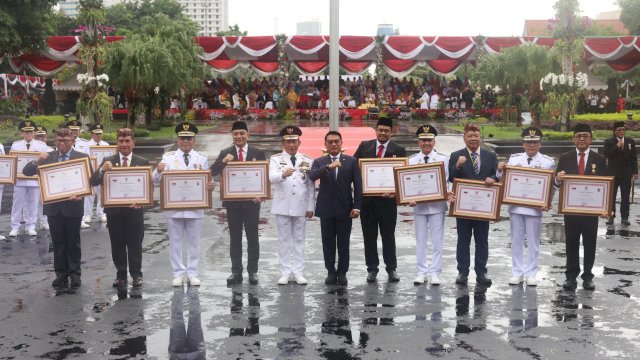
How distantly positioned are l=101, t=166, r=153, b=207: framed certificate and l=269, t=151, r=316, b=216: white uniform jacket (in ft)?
4.89

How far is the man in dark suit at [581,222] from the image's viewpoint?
10.1 metres

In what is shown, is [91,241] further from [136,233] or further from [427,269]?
[427,269]

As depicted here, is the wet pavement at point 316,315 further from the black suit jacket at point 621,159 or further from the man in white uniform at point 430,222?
the black suit jacket at point 621,159

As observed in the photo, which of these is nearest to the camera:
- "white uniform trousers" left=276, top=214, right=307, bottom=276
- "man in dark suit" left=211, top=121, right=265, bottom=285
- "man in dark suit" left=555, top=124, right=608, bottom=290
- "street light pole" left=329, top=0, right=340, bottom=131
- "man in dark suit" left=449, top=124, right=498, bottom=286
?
"man in dark suit" left=555, top=124, right=608, bottom=290

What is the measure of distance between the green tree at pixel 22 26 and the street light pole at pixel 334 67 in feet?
111

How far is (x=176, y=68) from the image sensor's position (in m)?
38.1

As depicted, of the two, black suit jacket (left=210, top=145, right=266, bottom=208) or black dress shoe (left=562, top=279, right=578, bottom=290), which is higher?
black suit jacket (left=210, top=145, right=266, bottom=208)

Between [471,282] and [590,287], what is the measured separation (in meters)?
1.38

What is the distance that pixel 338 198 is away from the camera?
10258 millimetres

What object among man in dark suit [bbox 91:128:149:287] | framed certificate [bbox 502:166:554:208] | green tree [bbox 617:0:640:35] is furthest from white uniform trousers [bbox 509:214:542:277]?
green tree [bbox 617:0:640:35]

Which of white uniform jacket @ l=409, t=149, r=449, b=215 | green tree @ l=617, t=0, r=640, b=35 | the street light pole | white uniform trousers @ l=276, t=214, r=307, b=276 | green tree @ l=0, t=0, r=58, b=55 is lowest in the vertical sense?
white uniform trousers @ l=276, t=214, r=307, b=276

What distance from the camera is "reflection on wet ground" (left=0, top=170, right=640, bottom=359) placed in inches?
302

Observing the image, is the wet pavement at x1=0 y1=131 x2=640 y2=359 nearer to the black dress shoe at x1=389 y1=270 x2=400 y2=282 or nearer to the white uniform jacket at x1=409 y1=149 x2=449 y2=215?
the black dress shoe at x1=389 y1=270 x2=400 y2=282

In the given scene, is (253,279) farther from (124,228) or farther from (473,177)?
(473,177)
